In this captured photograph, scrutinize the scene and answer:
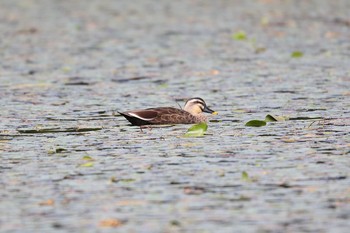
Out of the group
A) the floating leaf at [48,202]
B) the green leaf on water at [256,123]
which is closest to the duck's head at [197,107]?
the green leaf on water at [256,123]

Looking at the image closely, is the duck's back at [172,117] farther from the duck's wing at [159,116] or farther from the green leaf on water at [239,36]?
the green leaf on water at [239,36]

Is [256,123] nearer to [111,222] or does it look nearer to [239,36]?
[111,222]

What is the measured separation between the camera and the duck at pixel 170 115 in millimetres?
16516

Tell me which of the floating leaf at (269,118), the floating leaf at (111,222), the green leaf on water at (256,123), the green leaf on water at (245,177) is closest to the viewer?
the floating leaf at (111,222)

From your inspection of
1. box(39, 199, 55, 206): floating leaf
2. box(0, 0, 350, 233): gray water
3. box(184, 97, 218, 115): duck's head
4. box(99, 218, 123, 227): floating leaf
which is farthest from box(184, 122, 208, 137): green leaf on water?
box(99, 218, 123, 227): floating leaf

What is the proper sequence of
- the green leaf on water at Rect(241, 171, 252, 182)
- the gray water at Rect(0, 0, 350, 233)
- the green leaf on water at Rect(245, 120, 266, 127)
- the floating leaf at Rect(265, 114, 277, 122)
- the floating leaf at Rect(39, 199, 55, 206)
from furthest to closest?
the floating leaf at Rect(265, 114, 277, 122) → the green leaf on water at Rect(245, 120, 266, 127) → the green leaf on water at Rect(241, 171, 252, 182) → the floating leaf at Rect(39, 199, 55, 206) → the gray water at Rect(0, 0, 350, 233)

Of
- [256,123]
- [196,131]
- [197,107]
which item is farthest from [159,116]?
[256,123]

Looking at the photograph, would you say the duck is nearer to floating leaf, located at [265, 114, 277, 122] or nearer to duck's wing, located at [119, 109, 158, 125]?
duck's wing, located at [119, 109, 158, 125]

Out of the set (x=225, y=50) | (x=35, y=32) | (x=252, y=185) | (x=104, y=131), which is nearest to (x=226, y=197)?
(x=252, y=185)

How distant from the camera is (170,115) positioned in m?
16.8

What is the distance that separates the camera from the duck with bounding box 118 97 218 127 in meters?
16.5

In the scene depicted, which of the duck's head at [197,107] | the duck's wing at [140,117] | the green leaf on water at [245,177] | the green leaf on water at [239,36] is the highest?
the green leaf on water at [239,36]

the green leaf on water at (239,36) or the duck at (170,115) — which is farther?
the green leaf on water at (239,36)

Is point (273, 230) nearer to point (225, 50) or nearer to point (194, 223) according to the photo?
point (194, 223)
